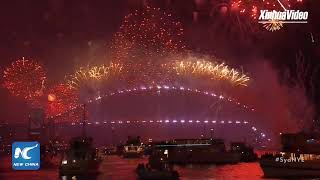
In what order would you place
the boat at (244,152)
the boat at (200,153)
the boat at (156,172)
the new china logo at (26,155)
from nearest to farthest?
1. the new china logo at (26,155)
2. the boat at (156,172)
3. the boat at (200,153)
4. the boat at (244,152)

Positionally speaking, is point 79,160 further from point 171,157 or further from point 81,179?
point 171,157

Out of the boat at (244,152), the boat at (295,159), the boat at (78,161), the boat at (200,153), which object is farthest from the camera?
the boat at (244,152)

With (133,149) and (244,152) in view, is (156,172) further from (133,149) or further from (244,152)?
(133,149)

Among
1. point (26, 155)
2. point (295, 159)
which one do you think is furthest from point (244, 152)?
point (26, 155)

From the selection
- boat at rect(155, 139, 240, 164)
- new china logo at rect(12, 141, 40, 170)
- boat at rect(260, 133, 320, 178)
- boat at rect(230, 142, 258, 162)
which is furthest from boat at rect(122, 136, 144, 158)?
new china logo at rect(12, 141, 40, 170)

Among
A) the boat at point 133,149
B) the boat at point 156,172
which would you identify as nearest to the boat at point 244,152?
the boat at point 133,149

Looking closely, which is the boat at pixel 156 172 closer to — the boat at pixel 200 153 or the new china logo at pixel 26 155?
the new china logo at pixel 26 155
